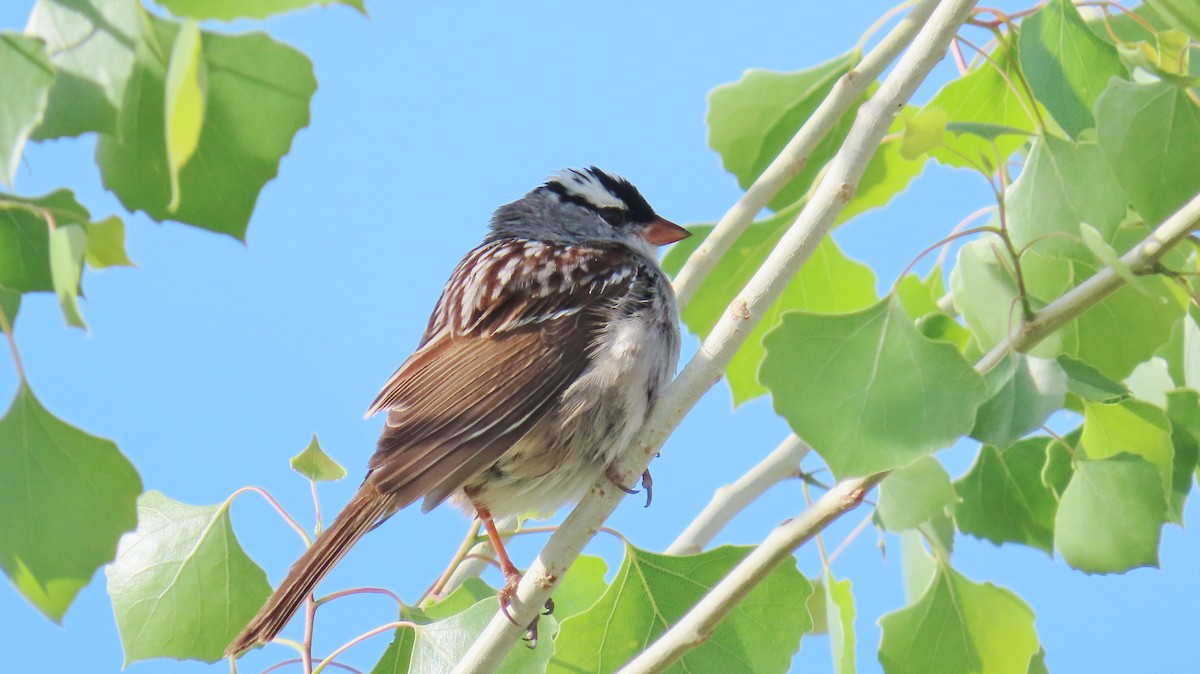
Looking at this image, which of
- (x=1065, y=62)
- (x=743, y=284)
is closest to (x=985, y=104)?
(x=1065, y=62)

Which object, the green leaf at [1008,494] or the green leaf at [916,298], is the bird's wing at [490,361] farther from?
the green leaf at [1008,494]

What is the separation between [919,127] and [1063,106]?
1.55 ft

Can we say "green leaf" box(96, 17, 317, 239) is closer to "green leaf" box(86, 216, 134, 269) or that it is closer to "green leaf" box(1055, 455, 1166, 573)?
"green leaf" box(86, 216, 134, 269)

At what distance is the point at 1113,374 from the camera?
2316mm

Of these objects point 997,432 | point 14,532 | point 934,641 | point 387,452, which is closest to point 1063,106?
point 997,432

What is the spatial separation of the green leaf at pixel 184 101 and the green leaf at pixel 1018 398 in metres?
1.26

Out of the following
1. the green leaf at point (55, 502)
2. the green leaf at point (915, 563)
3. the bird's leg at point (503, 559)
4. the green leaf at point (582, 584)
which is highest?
the green leaf at point (55, 502)

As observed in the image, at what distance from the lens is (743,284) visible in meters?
2.78

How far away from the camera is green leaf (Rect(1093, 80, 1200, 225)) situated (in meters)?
1.94

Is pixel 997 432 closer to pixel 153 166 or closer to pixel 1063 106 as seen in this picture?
pixel 1063 106

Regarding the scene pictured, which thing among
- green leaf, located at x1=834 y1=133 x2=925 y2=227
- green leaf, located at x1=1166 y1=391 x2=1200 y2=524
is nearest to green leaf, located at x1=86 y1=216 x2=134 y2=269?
green leaf, located at x1=834 y1=133 x2=925 y2=227

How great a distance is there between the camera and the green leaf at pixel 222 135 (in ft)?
5.20

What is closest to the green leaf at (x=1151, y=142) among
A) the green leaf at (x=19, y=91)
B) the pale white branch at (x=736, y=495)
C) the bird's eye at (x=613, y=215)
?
the pale white branch at (x=736, y=495)

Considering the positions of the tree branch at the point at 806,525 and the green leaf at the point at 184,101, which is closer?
A: the green leaf at the point at 184,101
